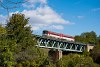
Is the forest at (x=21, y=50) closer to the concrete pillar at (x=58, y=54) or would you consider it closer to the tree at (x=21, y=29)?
the tree at (x=21, y=29)

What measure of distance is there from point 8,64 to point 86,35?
137776 mm

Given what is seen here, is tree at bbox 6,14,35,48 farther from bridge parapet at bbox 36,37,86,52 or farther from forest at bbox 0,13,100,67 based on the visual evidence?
bridge parapet at bbox 36,37,86,52

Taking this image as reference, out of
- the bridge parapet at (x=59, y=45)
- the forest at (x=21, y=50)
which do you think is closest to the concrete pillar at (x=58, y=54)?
the bridge parapet at (x=59, y=45)

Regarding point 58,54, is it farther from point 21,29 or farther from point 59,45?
point 21,29

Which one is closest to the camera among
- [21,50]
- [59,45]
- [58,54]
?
[21,50]

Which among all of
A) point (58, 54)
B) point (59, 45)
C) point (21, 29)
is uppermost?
point (21, 29)

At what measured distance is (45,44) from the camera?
7794cm

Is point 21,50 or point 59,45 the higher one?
point 59,45

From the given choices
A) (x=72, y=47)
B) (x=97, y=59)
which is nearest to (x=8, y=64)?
(x=97, y=59)

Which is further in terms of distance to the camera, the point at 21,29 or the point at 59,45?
the point at 59,45

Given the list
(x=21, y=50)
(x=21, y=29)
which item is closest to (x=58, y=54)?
(x=21, y=29)

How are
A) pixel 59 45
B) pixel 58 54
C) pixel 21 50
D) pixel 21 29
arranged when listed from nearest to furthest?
pixel 21 50 < pixel 21 29 < pixel 58 54 < pixel 59 45

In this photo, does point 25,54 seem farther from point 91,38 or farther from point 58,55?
point 91,38

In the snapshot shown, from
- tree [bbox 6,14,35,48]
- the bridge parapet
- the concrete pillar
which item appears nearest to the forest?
tree [bbox 6,14,35,48]
